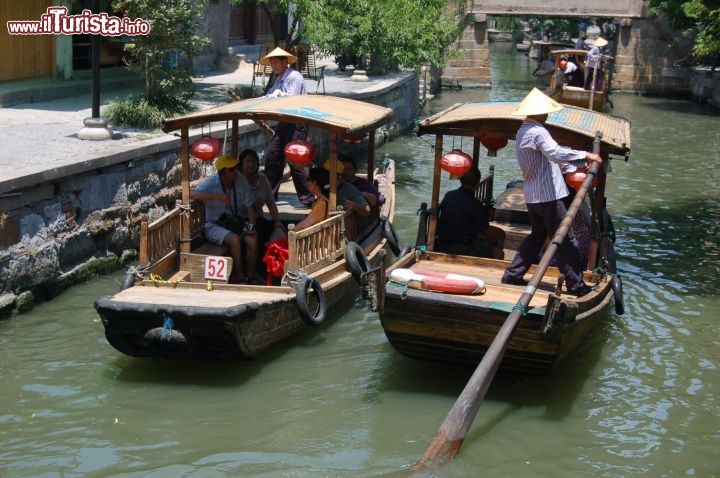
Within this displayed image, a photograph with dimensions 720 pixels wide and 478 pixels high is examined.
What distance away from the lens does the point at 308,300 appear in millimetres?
8539

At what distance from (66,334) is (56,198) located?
178cm

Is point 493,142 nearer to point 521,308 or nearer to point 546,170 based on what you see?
point 546,170

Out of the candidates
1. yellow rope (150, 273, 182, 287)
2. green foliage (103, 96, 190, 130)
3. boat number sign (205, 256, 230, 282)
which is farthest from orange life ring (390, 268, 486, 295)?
green foliage (103, 96, 190, 130)

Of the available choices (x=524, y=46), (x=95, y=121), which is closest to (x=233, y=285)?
(x=95, y=121)

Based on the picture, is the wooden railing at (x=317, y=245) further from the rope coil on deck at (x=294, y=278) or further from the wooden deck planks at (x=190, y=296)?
the wooden deck planks at (x=190, y=296)

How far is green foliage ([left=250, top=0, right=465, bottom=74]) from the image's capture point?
623 inches

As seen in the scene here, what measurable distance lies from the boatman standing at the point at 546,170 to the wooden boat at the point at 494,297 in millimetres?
223

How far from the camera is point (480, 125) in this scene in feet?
27.1

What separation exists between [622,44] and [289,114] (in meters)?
28.3

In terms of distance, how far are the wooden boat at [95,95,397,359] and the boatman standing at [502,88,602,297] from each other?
151cm

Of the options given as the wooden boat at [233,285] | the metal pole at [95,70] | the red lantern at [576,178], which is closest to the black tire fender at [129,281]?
the wooden boat at [233,285]

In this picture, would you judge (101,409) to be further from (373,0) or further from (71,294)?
(373,0)

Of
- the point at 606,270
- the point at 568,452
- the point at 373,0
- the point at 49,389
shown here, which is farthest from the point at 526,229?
the point at 373,0

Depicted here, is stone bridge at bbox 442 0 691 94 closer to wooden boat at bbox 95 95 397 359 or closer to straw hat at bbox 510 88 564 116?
wooden boat at bbox 95 95 397 359
